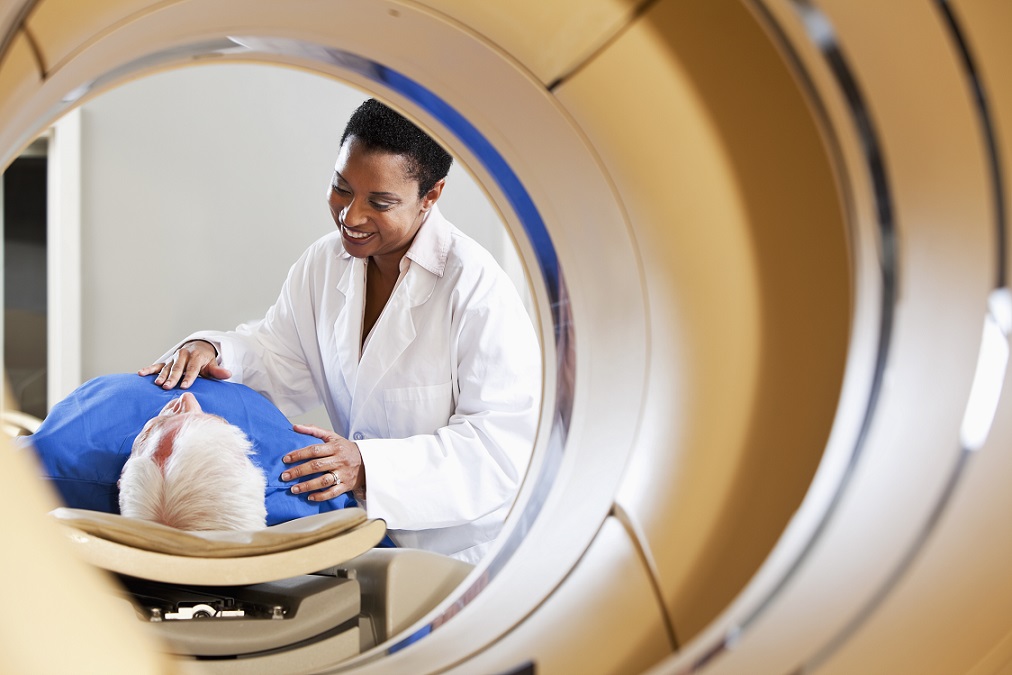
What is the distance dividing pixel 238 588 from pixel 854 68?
0.60m

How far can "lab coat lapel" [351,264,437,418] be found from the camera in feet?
3.97

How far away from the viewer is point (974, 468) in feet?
0.88

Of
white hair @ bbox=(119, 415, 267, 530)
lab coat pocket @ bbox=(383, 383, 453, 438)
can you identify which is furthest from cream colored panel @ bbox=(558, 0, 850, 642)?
lab coat pocket @ bbox=(383, 383, 453, 438)

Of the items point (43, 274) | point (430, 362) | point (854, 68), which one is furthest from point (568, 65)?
point (43, 274)

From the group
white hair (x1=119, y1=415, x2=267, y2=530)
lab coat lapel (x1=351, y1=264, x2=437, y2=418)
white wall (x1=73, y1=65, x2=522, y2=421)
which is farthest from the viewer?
white wall (x1=73, y1=65, x2=522, y2=421)

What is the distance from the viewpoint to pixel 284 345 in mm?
1397

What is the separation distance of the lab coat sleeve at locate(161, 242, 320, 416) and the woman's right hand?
0.36ft

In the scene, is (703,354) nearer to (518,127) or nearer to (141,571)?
(518,127)

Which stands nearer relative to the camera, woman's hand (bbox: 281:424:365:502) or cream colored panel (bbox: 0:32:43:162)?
cream colored panel (bbox: 0:32:43:162)

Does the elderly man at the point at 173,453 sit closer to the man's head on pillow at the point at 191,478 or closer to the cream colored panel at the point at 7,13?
the man's head on pillow at the point at 191,478

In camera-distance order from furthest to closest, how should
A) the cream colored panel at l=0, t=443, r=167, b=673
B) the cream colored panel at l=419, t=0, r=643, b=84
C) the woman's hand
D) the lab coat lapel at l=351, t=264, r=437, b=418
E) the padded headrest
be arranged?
1. the lab coat lapel at l=351, t=264, r=437, b=418
2. the woman's hand
3. the padded headrest
4. the cream colored panel at l=419, t=0, r=643, b=84
5. the cream colored panel at l=0, t=443, r=167, b=673

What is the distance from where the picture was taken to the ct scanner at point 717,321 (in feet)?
0.87

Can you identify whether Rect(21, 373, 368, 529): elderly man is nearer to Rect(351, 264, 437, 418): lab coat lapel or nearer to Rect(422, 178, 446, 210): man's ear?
Rect(351, 264, 437, 418): lab coat lapel

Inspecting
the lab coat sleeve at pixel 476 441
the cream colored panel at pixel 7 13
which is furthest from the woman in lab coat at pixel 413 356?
the cream colored panel at pixel 7 13
